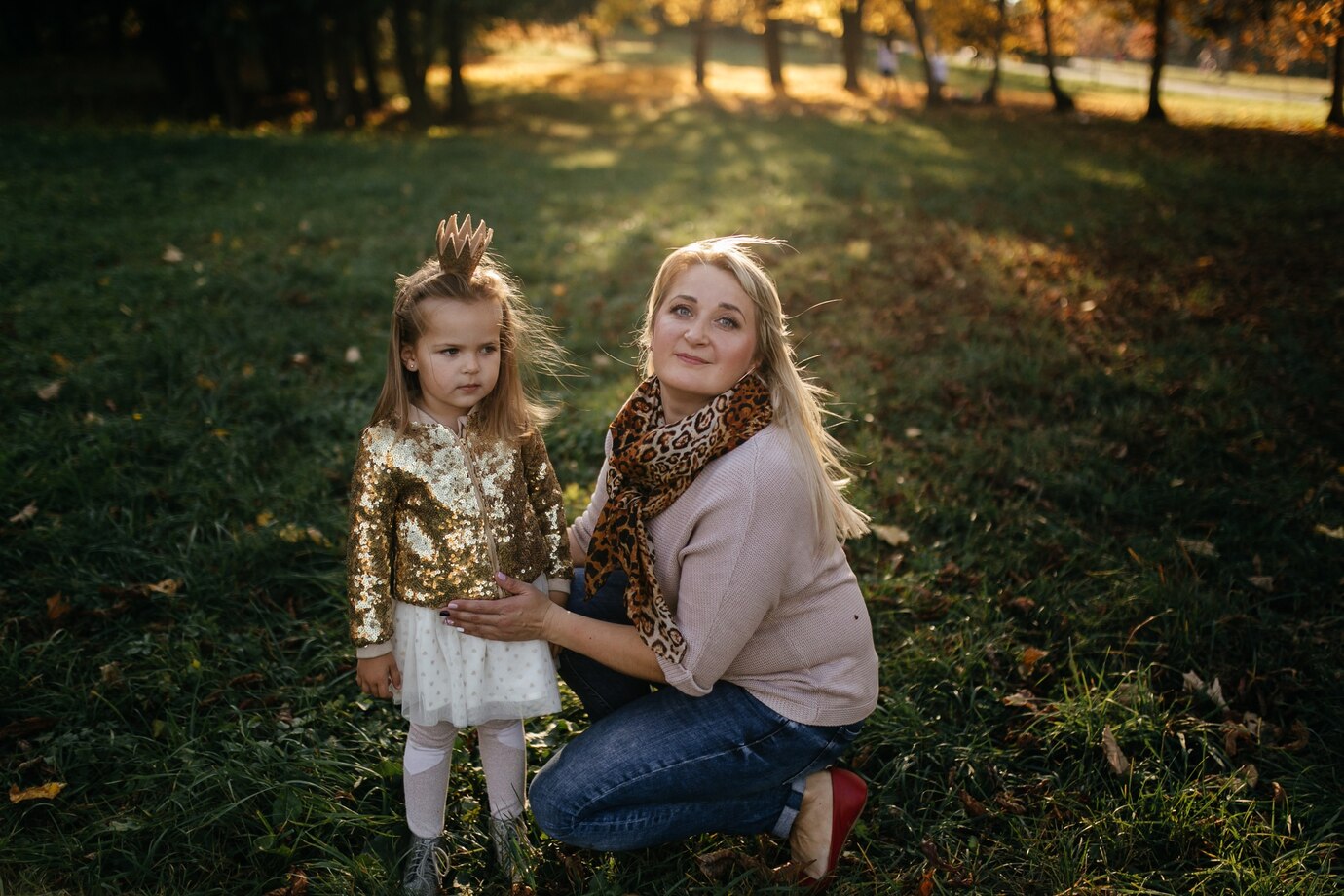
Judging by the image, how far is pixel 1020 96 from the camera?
2741cm

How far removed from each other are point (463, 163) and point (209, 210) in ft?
16.3

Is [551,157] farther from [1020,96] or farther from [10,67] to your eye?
[1020,96]

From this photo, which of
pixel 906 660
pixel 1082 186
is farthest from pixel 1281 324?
pixel 1082 186

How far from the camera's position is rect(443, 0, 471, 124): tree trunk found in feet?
61.4

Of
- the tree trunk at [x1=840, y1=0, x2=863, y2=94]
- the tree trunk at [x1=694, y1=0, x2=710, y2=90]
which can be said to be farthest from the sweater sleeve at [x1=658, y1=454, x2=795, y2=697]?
the tree trunk at [x1=840, y1=0, x2=863, y2=94]

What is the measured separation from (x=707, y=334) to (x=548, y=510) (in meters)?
0.68

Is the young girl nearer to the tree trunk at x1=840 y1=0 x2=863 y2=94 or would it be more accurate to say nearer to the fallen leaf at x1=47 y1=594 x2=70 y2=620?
the fallen leaf at x1=47 y1=594 x2=70 y2=620

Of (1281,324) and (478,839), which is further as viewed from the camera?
(1281,324)

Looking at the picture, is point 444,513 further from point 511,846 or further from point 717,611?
point 511,846

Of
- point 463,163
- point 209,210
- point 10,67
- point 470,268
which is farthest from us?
point 10,67

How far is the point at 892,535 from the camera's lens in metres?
3.87

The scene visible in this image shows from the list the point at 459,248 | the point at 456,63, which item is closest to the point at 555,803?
the point at 459,248

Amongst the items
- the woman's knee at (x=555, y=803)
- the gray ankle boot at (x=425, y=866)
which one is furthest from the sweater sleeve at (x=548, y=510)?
the gray ankle boot at (x=425, y=866)

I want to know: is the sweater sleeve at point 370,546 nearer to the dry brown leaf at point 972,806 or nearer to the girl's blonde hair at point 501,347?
the girl's blonde hair at point 501,347
